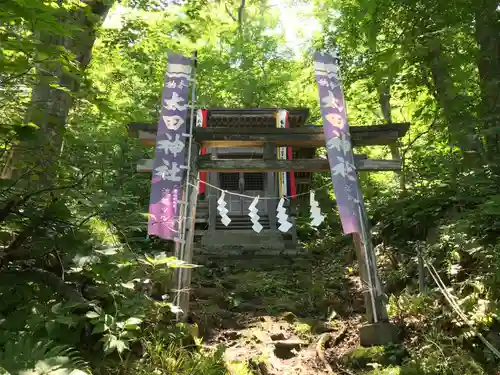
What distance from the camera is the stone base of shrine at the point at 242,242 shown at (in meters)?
12.8

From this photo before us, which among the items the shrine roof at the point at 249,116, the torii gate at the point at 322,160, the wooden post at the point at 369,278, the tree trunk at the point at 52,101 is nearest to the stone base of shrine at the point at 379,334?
the torii gate at the point at 322,160

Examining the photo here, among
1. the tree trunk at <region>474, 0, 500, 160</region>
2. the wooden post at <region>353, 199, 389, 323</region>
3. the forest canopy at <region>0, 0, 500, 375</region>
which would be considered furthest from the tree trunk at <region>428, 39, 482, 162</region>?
the wooden post at <region>353, 199, 389, 323</region>

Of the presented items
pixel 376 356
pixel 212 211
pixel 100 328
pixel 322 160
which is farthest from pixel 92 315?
pixel 212 211

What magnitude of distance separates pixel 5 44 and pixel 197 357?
3981 mm

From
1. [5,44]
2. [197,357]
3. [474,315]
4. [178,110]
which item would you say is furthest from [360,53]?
[5,44]

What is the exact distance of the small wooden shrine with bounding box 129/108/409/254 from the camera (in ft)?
24.1

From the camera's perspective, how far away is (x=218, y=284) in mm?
9320

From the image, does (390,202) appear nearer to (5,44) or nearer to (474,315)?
(474,315)

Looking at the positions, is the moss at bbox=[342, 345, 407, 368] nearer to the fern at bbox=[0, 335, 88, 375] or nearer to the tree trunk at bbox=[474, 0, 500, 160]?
the tree trunk at bbox=[474, 0, 500, 160]

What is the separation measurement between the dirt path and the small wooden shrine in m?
2.07

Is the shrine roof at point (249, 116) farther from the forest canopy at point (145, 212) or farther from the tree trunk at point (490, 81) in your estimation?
the tree trunk at point (490, 81)

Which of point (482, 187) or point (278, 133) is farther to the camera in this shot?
point (278, 133)

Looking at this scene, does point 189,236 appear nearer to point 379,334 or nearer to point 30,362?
point 379,334

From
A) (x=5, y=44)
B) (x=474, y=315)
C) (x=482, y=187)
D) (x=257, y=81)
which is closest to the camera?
(x=5, y=44)
